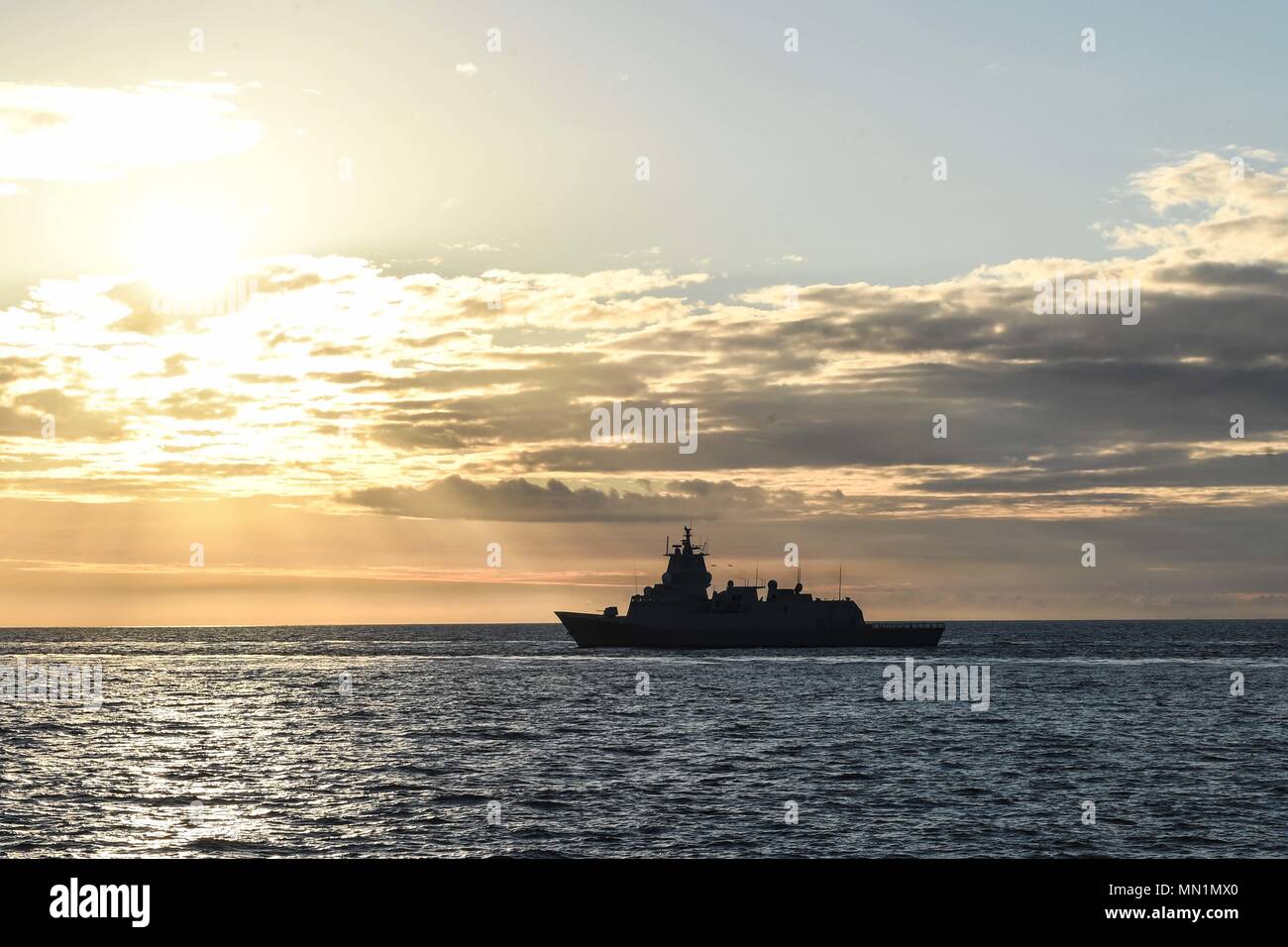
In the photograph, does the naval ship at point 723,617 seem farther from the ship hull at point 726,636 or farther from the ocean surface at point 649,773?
the ocean surface at point 649,773

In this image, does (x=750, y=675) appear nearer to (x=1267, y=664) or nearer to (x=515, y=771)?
(x=515, y=771)

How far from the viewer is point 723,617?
129 metres

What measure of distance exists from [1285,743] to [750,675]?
47843 millimetres
